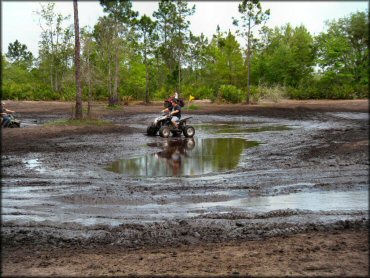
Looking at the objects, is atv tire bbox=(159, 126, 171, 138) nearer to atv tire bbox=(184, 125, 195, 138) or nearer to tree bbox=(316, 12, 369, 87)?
atv tire bbox=(184, 125, 195, 138)

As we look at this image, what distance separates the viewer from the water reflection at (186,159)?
40.2 feet

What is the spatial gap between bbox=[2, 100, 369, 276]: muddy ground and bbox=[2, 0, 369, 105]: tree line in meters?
18.3

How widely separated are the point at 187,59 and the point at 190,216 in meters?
56.6

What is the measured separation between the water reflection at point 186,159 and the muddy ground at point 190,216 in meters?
0.51

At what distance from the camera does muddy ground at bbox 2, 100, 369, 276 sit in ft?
16.7

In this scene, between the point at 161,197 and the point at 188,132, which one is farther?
the point at 188,132

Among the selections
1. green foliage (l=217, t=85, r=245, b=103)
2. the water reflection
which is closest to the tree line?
green foliage (l=217, t=85, r=245, b=103)

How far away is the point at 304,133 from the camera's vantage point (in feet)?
70.8

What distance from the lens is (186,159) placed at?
1433 cm

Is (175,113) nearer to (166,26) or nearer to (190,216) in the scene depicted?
(190,216)

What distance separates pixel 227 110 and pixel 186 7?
20.5 m

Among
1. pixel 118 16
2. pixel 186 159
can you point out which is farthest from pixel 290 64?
pixel 186 159

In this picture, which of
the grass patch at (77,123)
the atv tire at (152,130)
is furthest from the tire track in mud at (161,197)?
the grass patch at (77,123)

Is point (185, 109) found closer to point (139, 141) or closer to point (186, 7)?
point (186, 7)
